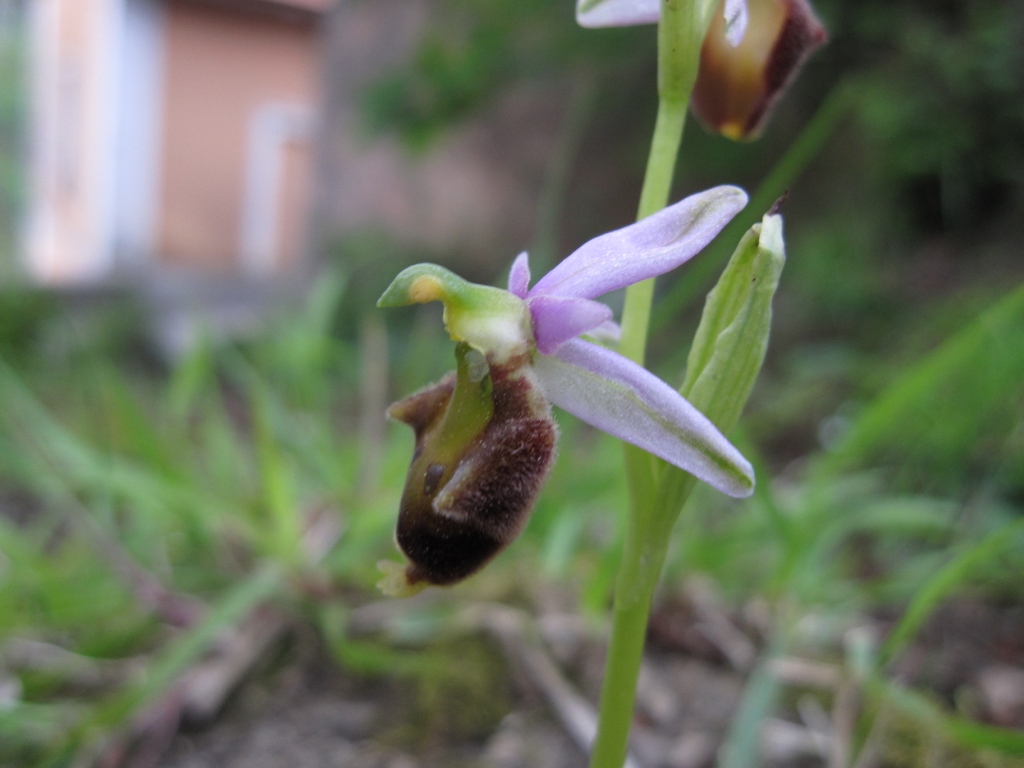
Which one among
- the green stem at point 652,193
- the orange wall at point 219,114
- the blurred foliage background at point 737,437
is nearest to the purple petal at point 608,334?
the green stem at point 652,193

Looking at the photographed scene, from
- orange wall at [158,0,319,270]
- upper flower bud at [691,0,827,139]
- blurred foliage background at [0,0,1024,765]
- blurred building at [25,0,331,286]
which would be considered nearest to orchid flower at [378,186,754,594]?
upper flower bud at [691,0,827,139]

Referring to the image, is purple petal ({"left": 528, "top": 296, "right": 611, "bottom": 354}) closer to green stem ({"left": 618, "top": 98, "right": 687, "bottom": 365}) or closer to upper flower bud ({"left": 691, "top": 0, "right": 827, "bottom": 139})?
green stem ({"left": 618, "top": 98, "right": 687, "bottom": 365})

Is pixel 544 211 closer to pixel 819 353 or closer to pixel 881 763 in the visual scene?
pixel 881 763

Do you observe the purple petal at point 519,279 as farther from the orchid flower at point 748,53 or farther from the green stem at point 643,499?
the orchid flower at point 748,53

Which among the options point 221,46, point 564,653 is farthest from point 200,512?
point 221,46

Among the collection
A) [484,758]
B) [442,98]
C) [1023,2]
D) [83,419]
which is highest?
[1023,2]

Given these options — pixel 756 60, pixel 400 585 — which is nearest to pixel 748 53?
pixel 756 60
